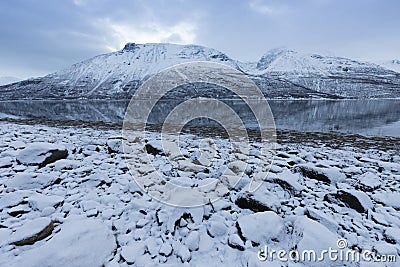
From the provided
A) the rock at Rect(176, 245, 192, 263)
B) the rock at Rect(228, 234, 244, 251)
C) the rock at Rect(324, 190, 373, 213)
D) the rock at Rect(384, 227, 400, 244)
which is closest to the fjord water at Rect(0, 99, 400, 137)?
the rock at Rect(324, 190, 373, 213)

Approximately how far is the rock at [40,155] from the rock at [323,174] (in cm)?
749

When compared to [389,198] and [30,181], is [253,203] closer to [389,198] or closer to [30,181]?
[389,198]

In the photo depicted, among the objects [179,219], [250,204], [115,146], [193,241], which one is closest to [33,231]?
[179,219]

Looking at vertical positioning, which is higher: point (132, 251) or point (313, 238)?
point (313, 238)

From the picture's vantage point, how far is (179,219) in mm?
4355

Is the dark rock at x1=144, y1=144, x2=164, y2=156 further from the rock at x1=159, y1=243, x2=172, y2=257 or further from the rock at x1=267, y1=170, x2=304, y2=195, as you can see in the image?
the rock at x1=159, y1=243, x2=172, y2=257

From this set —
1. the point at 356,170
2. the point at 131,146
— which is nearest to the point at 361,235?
the point at 356,170

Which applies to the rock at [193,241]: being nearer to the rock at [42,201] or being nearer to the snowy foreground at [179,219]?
the snowy foreground at [179,219]

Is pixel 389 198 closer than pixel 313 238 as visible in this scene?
No

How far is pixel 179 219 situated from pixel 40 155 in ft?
15.7

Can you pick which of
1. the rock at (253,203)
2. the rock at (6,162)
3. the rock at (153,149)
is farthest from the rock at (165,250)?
the rock at (6,162)

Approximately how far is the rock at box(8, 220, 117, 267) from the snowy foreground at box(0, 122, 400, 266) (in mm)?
15

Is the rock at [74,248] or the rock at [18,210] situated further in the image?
the rock at [18,210]

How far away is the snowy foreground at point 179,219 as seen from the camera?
351 centimetres
